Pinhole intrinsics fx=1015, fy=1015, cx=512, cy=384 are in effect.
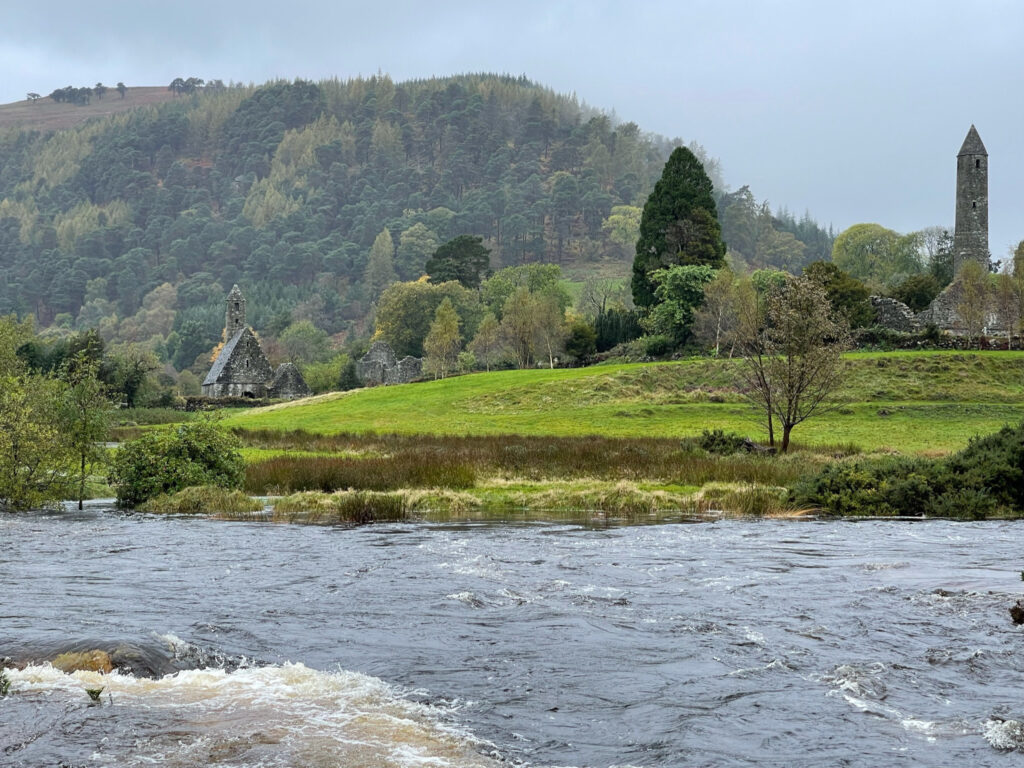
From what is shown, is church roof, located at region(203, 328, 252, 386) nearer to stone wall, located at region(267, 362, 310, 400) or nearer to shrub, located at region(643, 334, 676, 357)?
stone wall, located at region(267, 362, 310, 400)

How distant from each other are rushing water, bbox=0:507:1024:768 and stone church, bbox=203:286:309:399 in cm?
9019

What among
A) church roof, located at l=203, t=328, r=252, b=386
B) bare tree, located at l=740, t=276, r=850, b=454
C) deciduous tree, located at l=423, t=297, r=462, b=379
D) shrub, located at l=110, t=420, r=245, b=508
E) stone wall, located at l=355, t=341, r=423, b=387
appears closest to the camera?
shrub, located at l=110, t=420, r=245, b=508

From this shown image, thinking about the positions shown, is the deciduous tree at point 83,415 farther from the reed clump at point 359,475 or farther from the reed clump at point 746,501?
the reed clump at point 746,501

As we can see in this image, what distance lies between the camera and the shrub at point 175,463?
2928 cm

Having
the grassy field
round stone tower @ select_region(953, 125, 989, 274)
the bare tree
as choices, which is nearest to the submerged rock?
the bare tree

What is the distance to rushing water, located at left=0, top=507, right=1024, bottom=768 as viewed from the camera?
8797mm

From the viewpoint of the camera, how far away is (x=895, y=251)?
167875mm

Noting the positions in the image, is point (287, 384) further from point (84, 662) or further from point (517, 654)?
point (517, 654)

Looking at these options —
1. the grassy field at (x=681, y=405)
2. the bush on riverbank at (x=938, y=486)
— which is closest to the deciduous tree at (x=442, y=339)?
the grassy field at (x=681, y=405)

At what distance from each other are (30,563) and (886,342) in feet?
239

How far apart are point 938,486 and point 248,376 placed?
9221 centimetres

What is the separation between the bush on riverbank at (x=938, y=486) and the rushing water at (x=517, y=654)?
602 cm

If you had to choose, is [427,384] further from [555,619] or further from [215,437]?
[555,619]

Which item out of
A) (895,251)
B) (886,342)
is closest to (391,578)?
(886,342)
